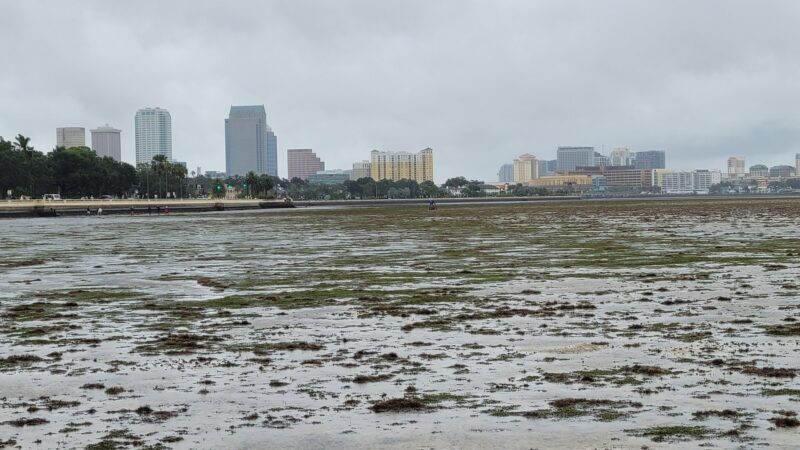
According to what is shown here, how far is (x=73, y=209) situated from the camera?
17462cm

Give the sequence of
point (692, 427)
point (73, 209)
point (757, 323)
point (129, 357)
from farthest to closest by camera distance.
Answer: point (73, 209) → point (757, 323) → point (129, 357) → point (692, 427)

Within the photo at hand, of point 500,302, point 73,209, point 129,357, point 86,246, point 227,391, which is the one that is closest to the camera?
point 227,391

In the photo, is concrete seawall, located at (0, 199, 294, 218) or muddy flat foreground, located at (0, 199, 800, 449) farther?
concrete seawall, located at (0, 199, 294, 218)

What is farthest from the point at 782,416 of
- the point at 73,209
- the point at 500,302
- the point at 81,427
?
the point at 73,209

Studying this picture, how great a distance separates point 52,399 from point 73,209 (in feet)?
548

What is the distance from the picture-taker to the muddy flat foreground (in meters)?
12.9

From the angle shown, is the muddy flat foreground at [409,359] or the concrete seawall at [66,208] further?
the concrete seawall at [66,208]

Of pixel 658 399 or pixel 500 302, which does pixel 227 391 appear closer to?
pixel 658 399

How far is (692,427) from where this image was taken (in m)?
12.6

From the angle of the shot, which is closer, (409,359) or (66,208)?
(409,359)

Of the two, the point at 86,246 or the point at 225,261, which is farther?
the point at 86,246

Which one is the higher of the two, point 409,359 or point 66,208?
point 409,359

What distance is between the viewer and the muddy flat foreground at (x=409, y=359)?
12.9 m

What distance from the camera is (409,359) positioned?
59.1ft
